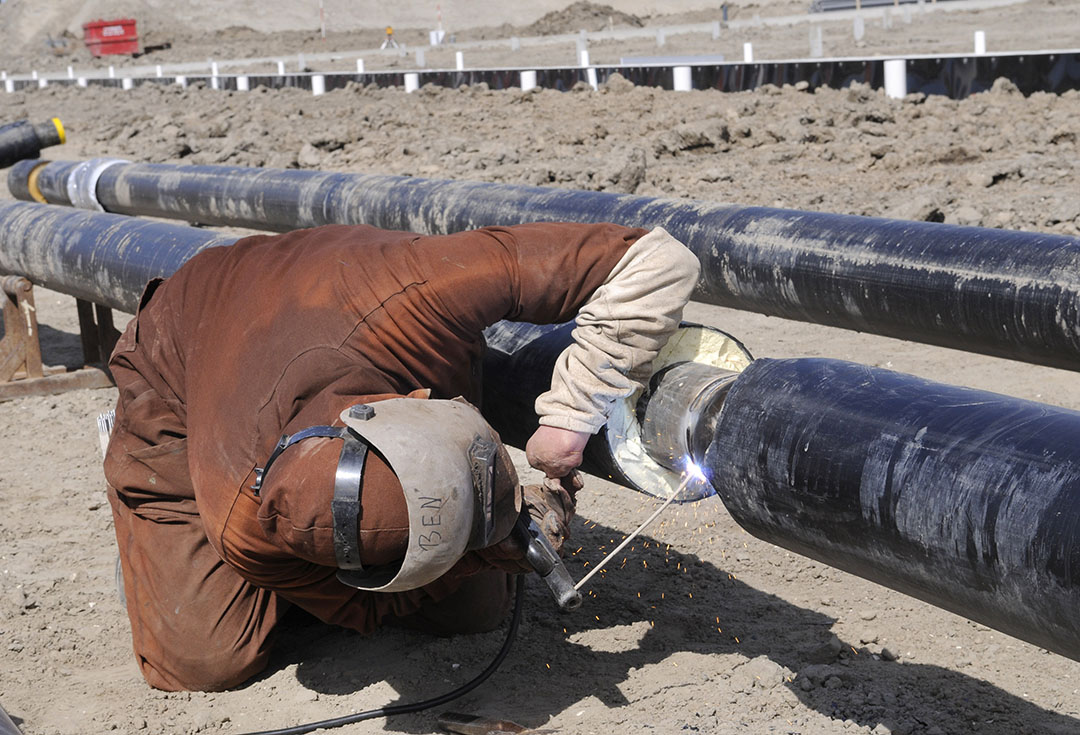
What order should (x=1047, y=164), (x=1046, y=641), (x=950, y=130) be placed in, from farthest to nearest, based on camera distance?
(x=950, y=130) < (x=1047, y=164) < (x=1046, y=641)

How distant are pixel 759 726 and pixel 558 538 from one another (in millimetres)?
628

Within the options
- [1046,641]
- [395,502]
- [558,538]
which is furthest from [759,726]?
[395,502]

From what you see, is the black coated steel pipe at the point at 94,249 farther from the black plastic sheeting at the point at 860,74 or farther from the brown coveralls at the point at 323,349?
the black plastic sheeting at the point at 860,74

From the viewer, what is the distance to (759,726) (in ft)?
8.71

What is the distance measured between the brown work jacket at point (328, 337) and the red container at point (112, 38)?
4356cm

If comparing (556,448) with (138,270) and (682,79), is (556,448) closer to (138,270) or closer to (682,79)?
(138,270)

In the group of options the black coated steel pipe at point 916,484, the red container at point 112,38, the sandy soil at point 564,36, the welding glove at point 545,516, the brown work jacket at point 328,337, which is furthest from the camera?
the red container at point 112,38

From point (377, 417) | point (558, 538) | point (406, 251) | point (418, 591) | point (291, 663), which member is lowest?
point (291, 663)

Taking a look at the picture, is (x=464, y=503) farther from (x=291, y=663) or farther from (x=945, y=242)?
(x=945, y=242)

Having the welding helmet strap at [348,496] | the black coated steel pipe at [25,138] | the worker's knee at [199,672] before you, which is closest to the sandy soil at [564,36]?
the black coated steel pipe at [25,138]

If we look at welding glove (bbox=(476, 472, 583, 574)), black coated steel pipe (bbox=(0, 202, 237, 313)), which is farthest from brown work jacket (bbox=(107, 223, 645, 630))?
black coated steel pipe (bbox=(0, 202, 237, 313))

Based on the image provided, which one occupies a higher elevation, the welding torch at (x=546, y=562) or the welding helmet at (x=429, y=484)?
the welding helmet at (x=429, y=484)

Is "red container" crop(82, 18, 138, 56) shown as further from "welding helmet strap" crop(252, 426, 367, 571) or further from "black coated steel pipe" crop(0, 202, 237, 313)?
"welding helmet strap" crop(252, 426, 367, 571)

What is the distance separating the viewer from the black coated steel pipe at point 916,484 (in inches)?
73.9
